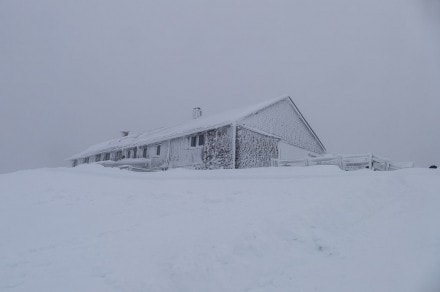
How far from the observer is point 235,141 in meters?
20.1

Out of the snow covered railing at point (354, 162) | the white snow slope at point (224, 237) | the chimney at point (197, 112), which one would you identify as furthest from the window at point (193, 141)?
the white snow slope at point (224, 237)

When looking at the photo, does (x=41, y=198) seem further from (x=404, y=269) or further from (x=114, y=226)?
(x=404, y=269)

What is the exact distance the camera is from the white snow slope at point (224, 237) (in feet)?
16.6

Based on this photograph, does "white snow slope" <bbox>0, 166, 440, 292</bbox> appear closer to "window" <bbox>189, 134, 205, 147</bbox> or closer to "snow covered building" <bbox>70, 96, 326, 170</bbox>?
"snow covered building" <bbox>70, 96, 326, 170</bbox>

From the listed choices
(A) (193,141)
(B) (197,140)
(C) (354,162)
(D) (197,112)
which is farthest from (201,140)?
(C) (354,162)

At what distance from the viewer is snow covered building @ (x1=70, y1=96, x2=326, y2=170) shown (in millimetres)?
20469

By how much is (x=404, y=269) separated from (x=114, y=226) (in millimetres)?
5798

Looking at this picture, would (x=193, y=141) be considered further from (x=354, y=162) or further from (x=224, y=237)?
(x=224, y=237)

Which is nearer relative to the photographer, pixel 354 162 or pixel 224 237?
pixel 224 237

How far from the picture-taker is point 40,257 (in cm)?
574

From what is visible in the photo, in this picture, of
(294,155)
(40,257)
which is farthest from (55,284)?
(294,155)

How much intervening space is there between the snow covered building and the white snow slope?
9.60m

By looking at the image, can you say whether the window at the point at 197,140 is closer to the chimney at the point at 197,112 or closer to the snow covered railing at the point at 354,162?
the snow covered railing at the point at 354,162

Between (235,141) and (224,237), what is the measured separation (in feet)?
45.6
